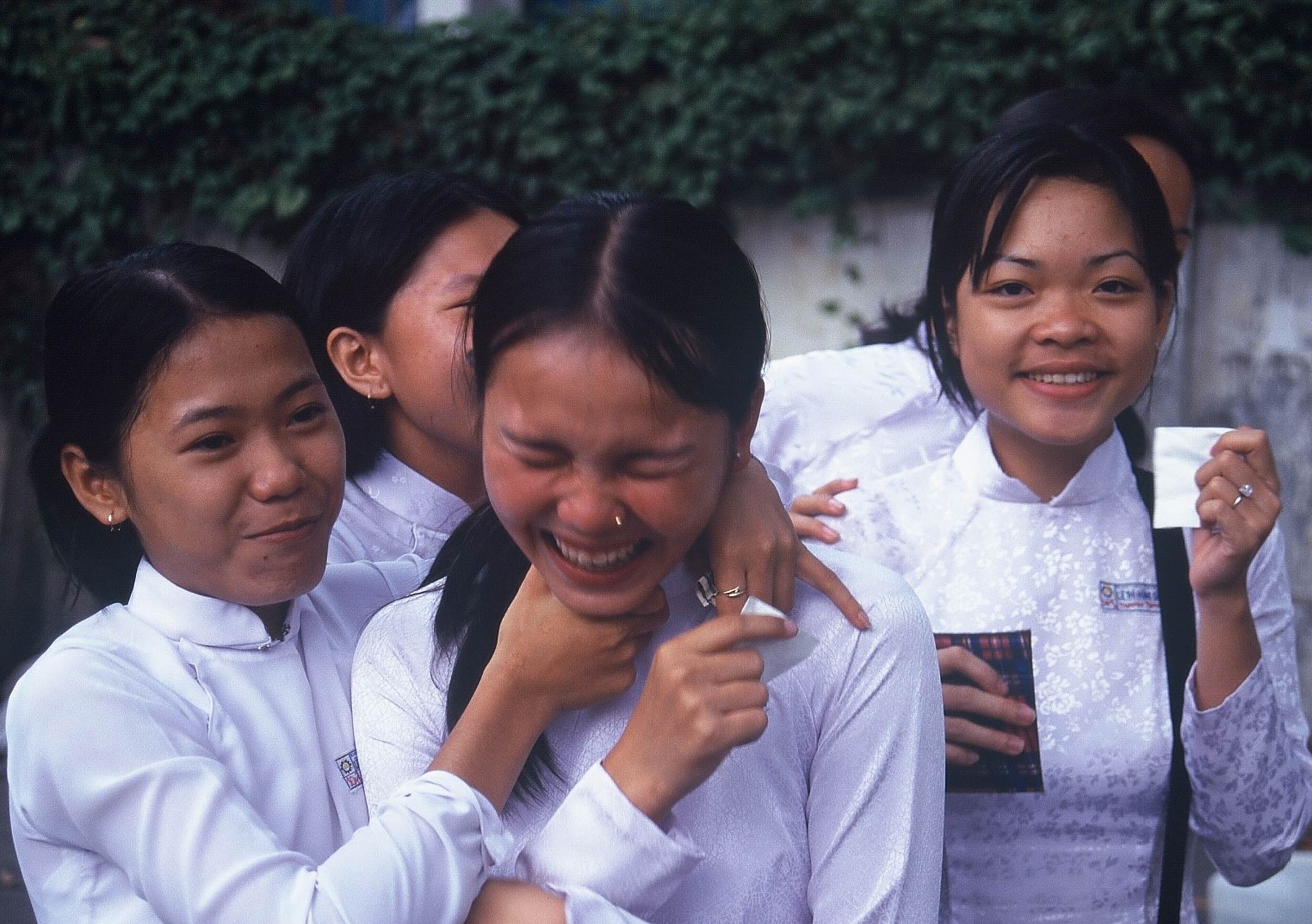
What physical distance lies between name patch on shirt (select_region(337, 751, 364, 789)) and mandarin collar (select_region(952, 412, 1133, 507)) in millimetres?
1027

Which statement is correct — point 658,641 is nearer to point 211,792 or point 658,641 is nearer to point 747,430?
point 747,430

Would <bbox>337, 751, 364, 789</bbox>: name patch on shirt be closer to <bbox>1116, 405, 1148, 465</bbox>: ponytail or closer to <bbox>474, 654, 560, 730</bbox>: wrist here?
<bbox>474, 654, 560, 730</bbox>: wrist

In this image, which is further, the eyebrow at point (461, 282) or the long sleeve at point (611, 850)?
the eyebrow at point (461, 282)

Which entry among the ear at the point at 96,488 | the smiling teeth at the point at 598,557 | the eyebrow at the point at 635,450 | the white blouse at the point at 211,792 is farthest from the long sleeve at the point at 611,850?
the ear at the point at 96,488

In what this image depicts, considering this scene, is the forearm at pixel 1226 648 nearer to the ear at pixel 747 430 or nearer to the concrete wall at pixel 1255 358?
the ear at pixel 747 430

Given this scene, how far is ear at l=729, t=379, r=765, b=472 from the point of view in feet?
5.22

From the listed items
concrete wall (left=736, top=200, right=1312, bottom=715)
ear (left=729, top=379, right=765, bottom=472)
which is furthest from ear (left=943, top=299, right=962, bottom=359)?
concrete wall (left=736, top=200, right=1312, bottom=715)

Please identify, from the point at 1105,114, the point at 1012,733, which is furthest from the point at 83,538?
the point at 1105,114

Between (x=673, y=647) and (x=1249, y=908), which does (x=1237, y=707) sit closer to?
(x=673, y=647)

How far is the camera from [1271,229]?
17.4 feet

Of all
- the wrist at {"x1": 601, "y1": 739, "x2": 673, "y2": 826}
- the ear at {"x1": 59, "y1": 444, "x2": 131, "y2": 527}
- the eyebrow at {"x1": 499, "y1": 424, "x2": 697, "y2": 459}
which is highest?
the eyebrow at {"x1": 499, "y1": 424, "x2": 697, "y2": 459}

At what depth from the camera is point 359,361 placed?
2408mm

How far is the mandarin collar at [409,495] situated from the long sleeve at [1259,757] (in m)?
1.27

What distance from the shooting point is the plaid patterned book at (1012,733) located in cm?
183
